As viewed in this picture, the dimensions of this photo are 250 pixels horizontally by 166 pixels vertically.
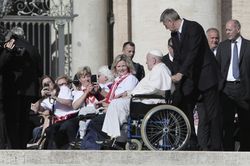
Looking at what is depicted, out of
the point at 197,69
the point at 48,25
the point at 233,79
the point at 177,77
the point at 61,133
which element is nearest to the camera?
the point at 177,77

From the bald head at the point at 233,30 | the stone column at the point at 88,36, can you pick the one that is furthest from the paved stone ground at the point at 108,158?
the stone column at the point at 88,36

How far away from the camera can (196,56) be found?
47.3 feet

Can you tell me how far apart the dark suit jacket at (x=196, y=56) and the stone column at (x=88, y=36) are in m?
6.10

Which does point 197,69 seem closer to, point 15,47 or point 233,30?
point 233,30

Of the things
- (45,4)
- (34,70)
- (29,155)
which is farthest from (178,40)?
(45,4)

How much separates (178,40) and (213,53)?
598mm

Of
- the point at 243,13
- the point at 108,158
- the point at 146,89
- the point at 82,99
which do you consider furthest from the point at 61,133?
the point at 243,13

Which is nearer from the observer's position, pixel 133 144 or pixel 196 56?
pixel 196 56

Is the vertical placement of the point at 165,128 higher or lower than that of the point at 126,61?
lower

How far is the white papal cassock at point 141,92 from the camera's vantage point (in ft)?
49.9

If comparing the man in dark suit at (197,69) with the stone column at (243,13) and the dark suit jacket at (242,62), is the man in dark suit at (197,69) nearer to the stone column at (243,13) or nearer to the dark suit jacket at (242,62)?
the dark suit jacket at (242,62)

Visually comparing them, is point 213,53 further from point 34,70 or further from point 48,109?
point 48,109

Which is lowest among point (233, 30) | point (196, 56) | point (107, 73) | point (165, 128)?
point (165, 128)

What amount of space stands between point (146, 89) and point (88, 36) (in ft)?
18.0
